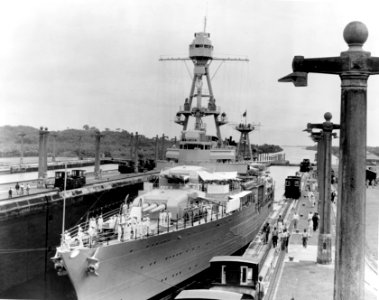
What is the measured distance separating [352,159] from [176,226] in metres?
12.7

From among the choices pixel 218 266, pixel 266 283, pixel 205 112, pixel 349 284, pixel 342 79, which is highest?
pixel 205 112

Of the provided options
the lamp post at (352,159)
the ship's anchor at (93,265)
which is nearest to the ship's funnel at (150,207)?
the ship's anchor at (93,265)

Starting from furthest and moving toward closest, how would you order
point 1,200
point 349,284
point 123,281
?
point 1,200
point 123,281
point 349,284

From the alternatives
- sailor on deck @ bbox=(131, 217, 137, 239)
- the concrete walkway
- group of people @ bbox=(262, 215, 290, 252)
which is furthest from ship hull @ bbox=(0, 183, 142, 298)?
the concrete walkway

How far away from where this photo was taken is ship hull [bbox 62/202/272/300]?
13.8 meters

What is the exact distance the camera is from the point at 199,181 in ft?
78.7

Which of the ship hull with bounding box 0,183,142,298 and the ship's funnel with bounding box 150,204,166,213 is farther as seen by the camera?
the ship hull with bounding box 0,183,142,298

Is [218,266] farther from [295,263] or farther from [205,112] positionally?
[205,112]

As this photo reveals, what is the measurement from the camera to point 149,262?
16.1 m

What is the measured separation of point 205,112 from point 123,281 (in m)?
18.9

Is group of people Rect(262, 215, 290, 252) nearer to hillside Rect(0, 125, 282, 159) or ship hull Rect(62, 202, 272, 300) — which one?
ship hull Rect(62, 202, 272, 300)

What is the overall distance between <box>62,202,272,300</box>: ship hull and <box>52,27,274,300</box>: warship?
1.3 inches

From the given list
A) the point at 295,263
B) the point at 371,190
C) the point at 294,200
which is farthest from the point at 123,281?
the point at 371,190

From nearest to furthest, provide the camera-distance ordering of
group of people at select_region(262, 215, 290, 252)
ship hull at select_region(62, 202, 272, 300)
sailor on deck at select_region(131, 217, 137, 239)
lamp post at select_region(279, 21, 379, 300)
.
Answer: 1. lamp post at select_region(279, 21, 379, 300)
2. ship hull at select_region(62, 202, 272, 300)
3. sailor on deck at select_region(131, 217, 137, 239)
4. group of people at select_region(262, 215, 290, 252)
